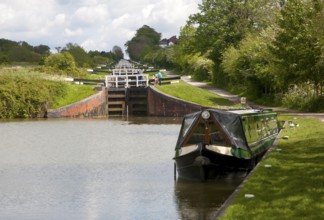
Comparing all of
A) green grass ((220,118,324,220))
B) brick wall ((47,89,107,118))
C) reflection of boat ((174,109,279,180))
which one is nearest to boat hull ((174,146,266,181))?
reflection of boat ((174,109,279,180))

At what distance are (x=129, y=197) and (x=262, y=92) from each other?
32.5m

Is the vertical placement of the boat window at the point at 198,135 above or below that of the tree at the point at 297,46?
below

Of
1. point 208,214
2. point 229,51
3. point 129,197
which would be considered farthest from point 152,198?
point 229,51

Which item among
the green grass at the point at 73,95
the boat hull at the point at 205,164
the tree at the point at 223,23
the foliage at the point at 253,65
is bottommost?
the boat hull at the point at 205,164

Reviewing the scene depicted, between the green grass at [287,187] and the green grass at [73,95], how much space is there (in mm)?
29717

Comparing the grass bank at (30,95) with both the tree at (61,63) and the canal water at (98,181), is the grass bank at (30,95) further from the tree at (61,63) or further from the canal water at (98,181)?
the tree at (61,63)

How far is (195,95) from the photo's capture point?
4803 cm

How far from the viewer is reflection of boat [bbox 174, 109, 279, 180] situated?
17609 millimetres

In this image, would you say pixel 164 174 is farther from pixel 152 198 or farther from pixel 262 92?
pixel 262 92

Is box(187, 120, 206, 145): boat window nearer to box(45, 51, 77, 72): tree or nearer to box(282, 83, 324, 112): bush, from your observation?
box(282, 83, 324, 112): bush

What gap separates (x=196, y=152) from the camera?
17578 mm

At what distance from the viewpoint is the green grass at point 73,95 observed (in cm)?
4732

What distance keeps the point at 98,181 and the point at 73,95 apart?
30890 millimetres

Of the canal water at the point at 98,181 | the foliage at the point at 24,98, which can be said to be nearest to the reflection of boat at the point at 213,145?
the canal water at the point at 98,181
